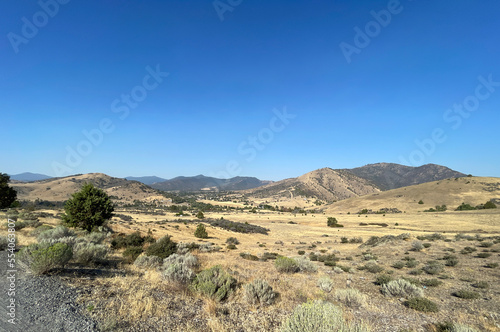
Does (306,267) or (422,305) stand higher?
(422,305)

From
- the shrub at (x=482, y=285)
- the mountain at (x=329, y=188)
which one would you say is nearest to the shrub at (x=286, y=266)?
the shrub at (x=482, y=285)

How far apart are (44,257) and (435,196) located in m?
90.4

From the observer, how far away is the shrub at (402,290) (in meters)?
8.96

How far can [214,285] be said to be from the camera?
7.66 m

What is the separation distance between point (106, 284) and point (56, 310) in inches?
95.7

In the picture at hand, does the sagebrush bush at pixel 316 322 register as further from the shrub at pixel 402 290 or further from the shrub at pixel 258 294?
the shrub at pixel 402 290

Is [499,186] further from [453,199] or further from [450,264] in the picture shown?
[450,264]

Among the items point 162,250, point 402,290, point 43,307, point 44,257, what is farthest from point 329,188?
point 43,307

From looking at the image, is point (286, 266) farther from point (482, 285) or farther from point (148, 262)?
point (482, 285)

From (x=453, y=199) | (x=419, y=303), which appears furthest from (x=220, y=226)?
(x=453, y=199)

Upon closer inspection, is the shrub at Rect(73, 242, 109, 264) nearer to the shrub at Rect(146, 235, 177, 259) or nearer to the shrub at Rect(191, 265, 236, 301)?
the shrub at Rect(146, 235, 177, 259)

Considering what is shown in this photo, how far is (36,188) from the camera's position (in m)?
107

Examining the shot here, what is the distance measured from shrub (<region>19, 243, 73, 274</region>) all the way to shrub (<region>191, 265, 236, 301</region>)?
4.61 meters

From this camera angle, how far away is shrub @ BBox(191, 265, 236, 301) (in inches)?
293
